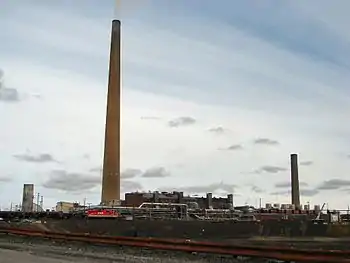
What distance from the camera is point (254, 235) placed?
51.0 metres

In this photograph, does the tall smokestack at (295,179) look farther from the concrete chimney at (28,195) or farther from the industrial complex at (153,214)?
the concrete chimney at (28,195)

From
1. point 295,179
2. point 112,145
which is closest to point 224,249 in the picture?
point 112,145

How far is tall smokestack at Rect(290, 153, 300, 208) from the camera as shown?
387 ft

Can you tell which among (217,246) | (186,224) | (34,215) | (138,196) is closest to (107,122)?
(34,215)

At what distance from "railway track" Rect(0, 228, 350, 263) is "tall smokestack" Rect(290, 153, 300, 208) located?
88710 mm

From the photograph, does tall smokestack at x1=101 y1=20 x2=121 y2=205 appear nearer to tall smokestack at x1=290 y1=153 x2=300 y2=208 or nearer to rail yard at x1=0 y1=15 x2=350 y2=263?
rail yard at x1=0 y1=15 x2=350 y2=263

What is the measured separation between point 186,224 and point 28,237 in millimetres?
16317

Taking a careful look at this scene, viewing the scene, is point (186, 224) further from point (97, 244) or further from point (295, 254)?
point (295, 254)

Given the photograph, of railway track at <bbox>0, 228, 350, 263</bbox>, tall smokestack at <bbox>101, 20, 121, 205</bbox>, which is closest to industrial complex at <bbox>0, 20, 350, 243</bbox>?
Answer: tall smokestack at <bbox>101, 20, 121, 205</bbox>

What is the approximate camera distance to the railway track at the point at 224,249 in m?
19.6

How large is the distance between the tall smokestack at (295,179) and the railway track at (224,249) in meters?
88.7

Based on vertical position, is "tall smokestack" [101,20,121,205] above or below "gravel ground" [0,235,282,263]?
above

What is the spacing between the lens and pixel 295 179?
4648 inches

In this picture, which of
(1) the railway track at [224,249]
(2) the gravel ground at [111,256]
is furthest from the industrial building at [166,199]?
(2) the gravel ground at [111,256]
